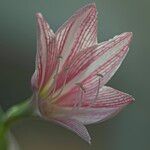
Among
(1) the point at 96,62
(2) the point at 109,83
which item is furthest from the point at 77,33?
(2) the point at 109,83

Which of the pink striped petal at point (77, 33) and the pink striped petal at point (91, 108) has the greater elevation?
the pink striped petal at point (77, 33)

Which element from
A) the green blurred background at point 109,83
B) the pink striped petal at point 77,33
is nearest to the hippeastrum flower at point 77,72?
the pink striped petal at point 77,33

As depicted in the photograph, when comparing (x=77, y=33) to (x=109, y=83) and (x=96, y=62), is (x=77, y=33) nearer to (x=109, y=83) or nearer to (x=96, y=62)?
(x=96, y=62)

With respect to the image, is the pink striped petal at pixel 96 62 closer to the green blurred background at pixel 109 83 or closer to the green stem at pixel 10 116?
the green stem at pixel 10 116

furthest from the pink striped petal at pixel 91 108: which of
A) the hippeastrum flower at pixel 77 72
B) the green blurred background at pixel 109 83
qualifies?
the green blurred background at pixel 109 83

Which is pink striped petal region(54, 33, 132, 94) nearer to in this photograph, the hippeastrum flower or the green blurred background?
A: the hippeastrum flower

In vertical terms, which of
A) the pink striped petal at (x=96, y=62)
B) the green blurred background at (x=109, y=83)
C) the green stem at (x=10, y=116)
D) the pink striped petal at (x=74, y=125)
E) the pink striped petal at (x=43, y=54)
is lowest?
the green blurred background at (x=109, y=83)

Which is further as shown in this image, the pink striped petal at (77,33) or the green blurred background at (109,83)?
the green blurred background at (109,83)

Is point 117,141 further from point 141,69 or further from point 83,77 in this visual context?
point 83,77
